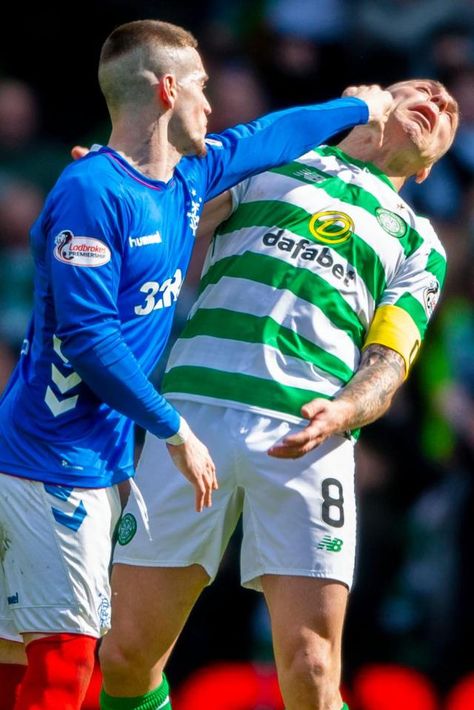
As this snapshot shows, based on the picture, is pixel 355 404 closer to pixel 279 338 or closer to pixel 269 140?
pixel 279 338

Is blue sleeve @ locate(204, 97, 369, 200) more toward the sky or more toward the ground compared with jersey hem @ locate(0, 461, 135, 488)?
more toward the sky

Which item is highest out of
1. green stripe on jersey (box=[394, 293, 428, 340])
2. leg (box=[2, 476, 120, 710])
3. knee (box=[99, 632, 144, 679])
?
green stripe on jersey (box=[394, 293, 428, 340])

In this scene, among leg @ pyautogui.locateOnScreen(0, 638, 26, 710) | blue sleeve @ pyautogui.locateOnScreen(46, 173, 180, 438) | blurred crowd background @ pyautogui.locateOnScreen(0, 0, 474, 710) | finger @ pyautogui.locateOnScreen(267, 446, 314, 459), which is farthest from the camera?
blurred crowd background @ pyautogui.locateOnScreen(0, 0, 474, 710)

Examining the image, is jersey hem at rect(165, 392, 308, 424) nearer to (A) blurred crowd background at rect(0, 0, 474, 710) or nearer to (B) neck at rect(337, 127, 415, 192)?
(B) neck at rect(337, 127, 415, 192)

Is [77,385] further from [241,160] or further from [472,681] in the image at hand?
[472,681]

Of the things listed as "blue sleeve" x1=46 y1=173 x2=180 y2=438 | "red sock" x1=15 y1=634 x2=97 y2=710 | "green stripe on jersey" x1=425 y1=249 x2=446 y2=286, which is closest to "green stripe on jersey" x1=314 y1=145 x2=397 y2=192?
"green stripe on jersey" x1=425 y1=249 x2=446 y2=286

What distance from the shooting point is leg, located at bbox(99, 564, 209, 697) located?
420 centimetres

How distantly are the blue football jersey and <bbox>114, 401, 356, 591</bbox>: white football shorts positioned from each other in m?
0.54

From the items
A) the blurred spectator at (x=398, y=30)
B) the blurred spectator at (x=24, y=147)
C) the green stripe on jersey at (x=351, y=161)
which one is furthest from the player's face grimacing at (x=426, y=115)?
the blurred spectator at (x=398, y=30)

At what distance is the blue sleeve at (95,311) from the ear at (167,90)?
1.22 ft

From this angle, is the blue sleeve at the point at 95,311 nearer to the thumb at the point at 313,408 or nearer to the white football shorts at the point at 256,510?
the thumb at the point at 313,408

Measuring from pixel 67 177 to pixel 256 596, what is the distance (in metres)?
3.62

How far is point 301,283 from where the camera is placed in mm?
4375

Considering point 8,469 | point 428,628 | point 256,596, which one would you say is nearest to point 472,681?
point 428,628
